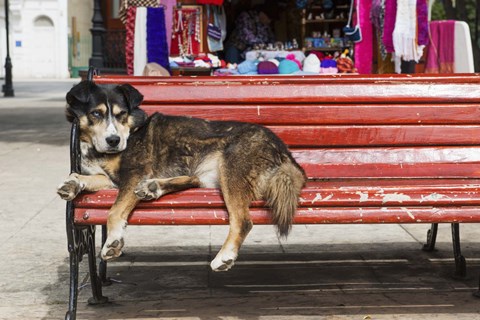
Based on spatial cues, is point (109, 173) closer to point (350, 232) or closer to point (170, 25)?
point (350, 232)

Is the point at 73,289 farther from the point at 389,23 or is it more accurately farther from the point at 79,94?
the point at 389,23

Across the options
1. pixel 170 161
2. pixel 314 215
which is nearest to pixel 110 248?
pixel 170 161

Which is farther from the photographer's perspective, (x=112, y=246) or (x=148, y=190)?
(x=148, y=190)

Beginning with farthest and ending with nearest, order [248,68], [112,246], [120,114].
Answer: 1. [248,68]
2. [120,114]
3. [112,246]

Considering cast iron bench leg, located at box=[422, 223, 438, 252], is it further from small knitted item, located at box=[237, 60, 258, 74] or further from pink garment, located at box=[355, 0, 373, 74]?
small knitted item, located at box=[237, 60, 258, 74]

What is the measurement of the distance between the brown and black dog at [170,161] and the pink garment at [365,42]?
8359mm

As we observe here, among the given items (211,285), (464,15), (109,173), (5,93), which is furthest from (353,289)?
(5,93)

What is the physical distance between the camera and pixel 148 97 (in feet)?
20.4

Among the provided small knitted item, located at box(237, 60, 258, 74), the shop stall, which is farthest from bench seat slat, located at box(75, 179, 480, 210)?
small knitted item, located at box(237, 60, 258, 74)

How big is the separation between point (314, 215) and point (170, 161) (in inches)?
38.7

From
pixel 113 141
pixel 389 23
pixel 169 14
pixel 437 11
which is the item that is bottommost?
pixel 113 141

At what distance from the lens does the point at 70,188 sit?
4855 millimetres

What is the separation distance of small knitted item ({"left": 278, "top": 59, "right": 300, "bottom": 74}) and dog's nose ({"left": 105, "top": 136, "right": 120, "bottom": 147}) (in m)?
10.0

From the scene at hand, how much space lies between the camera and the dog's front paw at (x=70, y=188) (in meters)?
4.84
